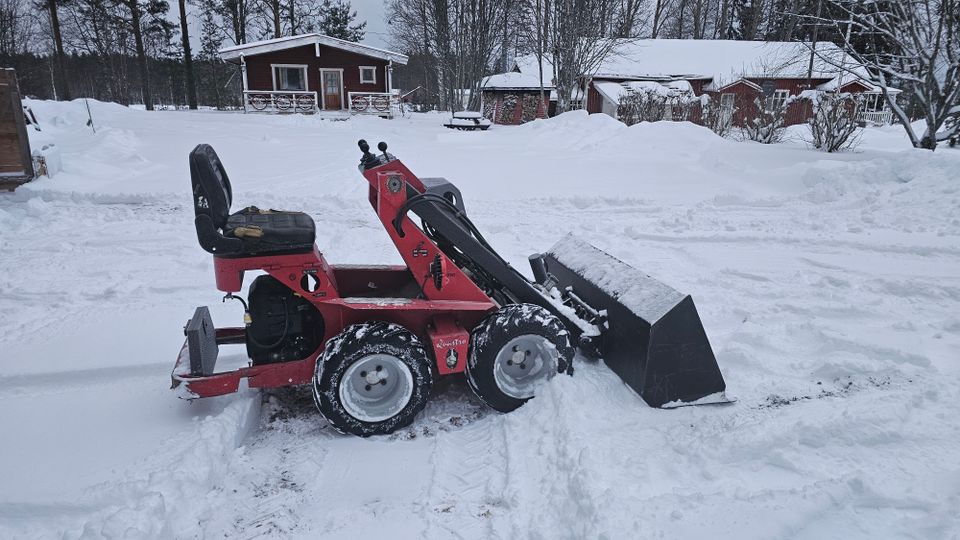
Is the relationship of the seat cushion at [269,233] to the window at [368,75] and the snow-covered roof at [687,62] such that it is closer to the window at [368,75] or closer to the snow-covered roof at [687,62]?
the window at [368,75]

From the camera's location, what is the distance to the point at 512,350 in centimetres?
346

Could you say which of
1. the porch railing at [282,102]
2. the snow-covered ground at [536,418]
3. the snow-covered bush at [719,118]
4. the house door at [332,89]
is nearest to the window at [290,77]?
the house door at [332,89]

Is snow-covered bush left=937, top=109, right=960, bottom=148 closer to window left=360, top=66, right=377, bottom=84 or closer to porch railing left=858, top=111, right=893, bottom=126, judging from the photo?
porch railing left=858, top=111, right=893, bottom=126

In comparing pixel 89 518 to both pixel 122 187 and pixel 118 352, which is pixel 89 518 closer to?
pixel 118 352

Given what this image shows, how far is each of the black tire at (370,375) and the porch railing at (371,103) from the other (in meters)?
29.0

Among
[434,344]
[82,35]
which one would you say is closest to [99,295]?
[434,344]

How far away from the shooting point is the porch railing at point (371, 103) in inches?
1206

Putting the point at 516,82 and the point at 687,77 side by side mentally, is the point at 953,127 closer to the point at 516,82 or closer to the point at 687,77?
the point at 687,77

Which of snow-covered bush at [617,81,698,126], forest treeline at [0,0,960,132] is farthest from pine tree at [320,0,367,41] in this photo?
snow-covered bush at [617,81,698,126]

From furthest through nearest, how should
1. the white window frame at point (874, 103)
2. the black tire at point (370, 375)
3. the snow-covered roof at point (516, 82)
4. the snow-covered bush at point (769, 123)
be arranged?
the snow-covered roof at point (516, 82), the white window frame at point (874, 103), the snow-covered bush at point (769, 123), the black tire at point (370, 375)

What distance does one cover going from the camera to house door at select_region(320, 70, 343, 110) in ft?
103

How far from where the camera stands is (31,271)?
560 centimetres

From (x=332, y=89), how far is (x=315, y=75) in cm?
113

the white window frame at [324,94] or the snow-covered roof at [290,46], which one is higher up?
the snow-covered roof at [290,46]
